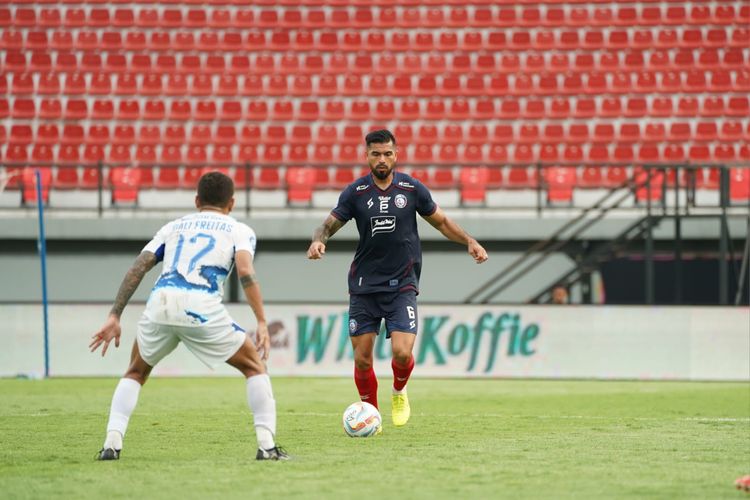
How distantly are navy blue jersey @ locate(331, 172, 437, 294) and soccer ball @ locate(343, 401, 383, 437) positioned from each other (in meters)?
0.92

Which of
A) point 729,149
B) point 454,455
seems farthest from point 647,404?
point 729,149

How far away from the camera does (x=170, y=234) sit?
746 centimetres

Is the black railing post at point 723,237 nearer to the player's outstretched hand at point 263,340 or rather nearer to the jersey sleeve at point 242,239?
the jersey sleeve at point 242,239

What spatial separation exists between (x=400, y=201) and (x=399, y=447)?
6.30ft

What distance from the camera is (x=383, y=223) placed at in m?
9.50

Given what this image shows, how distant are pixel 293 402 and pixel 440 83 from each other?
543 inches

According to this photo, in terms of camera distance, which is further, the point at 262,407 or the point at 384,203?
the point at 384,203

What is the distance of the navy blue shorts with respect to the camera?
9586mm

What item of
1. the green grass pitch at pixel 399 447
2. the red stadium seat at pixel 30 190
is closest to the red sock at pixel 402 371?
the green grass pitch at pixel 399 447

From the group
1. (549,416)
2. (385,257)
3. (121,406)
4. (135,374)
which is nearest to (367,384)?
(385,257)

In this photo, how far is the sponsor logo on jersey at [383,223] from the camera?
9.49 meters

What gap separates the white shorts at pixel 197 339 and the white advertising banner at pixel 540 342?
9.76 m

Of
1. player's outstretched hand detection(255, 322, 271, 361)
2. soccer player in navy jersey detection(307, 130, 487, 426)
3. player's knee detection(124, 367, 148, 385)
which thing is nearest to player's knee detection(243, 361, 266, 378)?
player's outstretched hand detection(255, 322, 271, 361)

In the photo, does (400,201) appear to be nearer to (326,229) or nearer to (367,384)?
(326,229)
